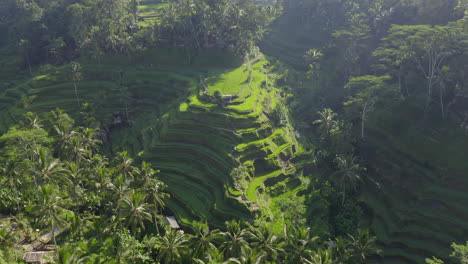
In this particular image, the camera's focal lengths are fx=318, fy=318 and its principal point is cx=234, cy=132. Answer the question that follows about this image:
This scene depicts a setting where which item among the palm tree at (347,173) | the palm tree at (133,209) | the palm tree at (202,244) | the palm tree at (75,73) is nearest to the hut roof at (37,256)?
the palm tree at (133,209)

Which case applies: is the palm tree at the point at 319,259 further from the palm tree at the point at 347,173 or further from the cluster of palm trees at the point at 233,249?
the palm tree at the point at 347,173

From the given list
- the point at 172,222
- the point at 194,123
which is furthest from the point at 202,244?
the point at 194,123

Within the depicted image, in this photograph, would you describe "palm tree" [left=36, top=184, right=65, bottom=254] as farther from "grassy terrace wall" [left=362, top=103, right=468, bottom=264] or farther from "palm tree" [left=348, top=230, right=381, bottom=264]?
"grassy terrace wall" [left=362, top=103, right=468, bottom=264]

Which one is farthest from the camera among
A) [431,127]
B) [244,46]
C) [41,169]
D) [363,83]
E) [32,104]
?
[244,46]

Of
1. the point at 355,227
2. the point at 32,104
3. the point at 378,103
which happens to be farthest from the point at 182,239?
the point at 32,104

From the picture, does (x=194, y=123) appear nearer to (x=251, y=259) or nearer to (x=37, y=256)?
(x=37, y=256)

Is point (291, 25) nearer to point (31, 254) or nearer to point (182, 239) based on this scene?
point (182, 239)
